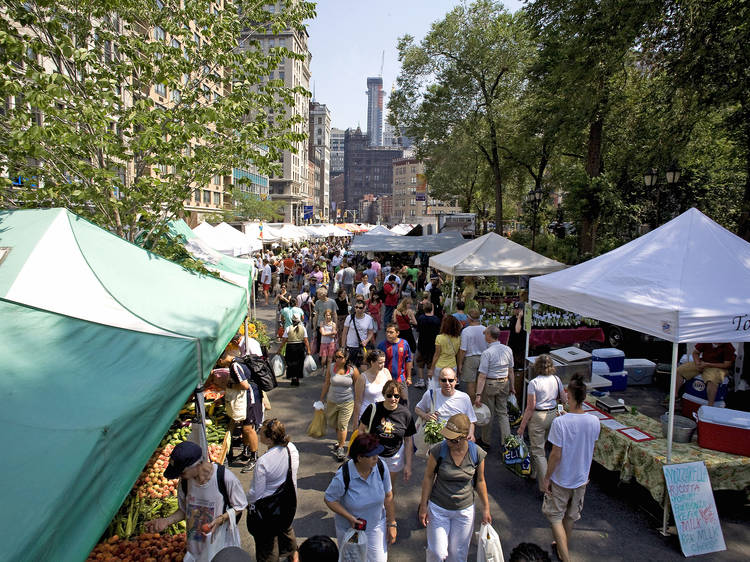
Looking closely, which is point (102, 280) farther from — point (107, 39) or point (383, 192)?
point (383, 192)

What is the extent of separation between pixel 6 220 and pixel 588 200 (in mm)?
17562

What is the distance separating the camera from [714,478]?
17.0 feet

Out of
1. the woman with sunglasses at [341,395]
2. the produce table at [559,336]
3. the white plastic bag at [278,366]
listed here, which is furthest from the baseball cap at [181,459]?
the produce table at [559,336]

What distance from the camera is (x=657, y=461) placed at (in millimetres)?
5117

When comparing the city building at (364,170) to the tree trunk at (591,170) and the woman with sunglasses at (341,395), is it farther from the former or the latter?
the woman with sunglasses at (341,395)

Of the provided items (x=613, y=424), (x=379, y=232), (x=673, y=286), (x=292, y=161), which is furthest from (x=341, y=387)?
(x=292, y=161)

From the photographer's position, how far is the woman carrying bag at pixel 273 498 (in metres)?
3.81

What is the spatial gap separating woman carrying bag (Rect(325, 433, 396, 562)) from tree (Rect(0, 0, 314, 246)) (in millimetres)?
4959

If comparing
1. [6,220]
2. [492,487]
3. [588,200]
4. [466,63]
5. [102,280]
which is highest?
[466,63]

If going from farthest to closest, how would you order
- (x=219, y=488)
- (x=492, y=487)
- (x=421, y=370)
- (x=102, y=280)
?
(x=421, y=370)
(x=492, y=487)
(x=102, y=280)
(x=219, y=488)

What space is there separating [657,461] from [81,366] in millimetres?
5697

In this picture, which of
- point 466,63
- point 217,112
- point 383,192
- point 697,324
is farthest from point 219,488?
point 383,192

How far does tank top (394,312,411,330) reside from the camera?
9367 millimetres

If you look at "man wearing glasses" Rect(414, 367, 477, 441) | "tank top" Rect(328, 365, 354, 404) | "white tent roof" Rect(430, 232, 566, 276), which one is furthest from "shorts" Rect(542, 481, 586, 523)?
"white tent roof" Rect(430, 232, 566, 276)
